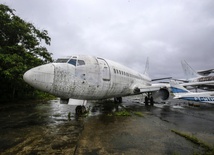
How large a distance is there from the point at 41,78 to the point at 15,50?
400 inches

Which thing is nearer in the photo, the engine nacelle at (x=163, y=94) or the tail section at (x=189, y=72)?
the engine nacelle at (x=163, y=94)

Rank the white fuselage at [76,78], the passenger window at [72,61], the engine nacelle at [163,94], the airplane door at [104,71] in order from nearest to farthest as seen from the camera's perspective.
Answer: the white fuselage at [76,78], the passenger window at [72,61], the airplane door at [104,71], the engine nacelle at [163,94]

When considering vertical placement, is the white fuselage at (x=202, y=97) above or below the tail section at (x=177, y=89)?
below

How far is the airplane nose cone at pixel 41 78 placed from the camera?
6.21 metres

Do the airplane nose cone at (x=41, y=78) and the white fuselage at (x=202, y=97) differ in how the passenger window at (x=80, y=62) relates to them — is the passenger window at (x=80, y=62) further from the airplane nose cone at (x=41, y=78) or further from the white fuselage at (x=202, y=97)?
the white fuselage at (x=202, y=97)

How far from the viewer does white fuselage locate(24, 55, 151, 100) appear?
634cm

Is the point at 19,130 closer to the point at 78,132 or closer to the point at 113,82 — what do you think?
the point at 78,132

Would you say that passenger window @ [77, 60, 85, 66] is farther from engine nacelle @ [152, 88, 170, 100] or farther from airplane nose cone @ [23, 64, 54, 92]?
engine nacelle @ [152, 88, 170, 100]

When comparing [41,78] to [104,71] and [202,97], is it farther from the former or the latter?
[202,97]

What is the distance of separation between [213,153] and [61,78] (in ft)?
18.9

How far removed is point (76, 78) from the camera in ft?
24.0

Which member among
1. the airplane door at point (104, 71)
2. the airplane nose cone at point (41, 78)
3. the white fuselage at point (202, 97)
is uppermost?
the airplane door at point (104, 71)

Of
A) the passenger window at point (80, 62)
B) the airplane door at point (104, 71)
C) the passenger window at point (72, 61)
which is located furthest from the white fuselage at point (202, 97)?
the passenger window at point (72, 61)

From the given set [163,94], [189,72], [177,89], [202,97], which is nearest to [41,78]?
[163,94]
